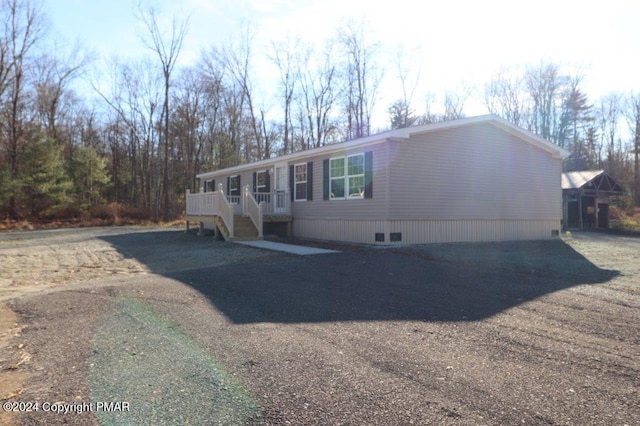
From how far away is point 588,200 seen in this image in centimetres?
2583

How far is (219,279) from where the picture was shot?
7.92m

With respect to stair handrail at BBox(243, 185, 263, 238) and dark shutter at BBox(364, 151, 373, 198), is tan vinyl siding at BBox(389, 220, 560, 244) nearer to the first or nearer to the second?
dark shutter at BBox(364, 151, 373, 198)

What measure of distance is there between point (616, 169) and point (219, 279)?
143 feet

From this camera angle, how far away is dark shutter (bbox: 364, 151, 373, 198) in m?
13.1

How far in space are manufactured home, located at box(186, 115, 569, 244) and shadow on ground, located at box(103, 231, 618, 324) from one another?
1.81 m

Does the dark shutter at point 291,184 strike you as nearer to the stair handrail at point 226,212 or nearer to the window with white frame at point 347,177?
the window with white frame at point 347,177

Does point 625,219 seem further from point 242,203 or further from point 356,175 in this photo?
point 242,203

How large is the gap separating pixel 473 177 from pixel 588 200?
15.8m

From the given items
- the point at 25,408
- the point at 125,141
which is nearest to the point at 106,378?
the point at 25,408

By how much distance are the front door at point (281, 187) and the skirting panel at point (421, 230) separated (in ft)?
3.03

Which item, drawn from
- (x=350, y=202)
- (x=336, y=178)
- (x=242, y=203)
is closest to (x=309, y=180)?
(x=336, y=178)

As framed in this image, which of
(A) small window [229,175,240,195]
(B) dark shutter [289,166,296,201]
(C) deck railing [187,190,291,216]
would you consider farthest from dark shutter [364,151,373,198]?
(A) small window [229,175,240,195]

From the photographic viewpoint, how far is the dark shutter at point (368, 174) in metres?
13.1

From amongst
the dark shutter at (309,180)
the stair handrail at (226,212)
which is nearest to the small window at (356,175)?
the dark shutter at (309,180)
